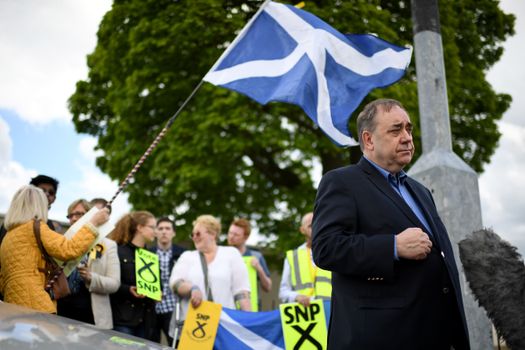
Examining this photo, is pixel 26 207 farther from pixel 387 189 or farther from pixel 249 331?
pixel 387 189

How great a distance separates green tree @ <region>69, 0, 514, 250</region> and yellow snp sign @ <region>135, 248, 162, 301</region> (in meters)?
7.80

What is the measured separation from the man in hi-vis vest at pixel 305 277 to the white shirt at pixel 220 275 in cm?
47

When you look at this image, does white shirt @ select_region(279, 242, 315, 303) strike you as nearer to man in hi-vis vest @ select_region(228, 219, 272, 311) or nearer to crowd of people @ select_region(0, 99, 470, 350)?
man in hi-vis vest @ select_region(228, 219, 272, 311)

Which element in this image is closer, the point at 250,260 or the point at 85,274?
the point at 85,274

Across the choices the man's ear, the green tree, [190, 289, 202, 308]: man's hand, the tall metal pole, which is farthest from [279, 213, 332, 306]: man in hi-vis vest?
the green tree

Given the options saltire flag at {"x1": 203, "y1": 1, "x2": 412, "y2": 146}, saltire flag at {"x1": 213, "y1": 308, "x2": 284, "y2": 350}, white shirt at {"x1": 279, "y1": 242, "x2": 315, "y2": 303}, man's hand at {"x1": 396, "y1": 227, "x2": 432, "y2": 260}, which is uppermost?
saltire flag at {"x1": 203, "y1": 1, "x2": 412, "y2": 146}

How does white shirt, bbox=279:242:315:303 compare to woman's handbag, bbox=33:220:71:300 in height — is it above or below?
above

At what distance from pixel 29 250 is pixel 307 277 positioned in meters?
3.12

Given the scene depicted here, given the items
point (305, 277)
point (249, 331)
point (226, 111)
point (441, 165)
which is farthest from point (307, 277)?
point (226, 111)

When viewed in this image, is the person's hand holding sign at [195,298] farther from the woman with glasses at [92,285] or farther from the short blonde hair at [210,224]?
the short blonde hair at [210,224]

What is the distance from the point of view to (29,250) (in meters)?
4.70

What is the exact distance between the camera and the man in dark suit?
9.43 ft

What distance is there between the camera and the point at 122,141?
1689 centimetres

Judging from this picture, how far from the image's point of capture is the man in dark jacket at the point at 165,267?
7484mm
